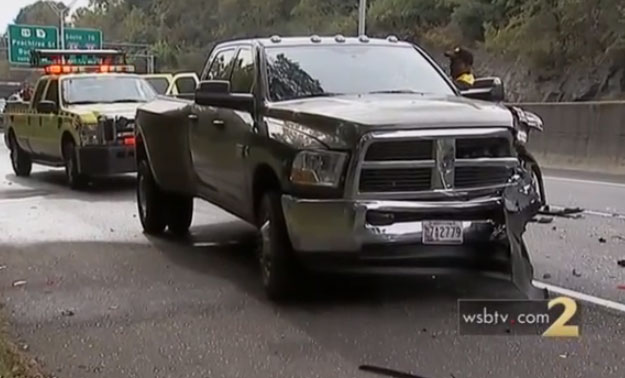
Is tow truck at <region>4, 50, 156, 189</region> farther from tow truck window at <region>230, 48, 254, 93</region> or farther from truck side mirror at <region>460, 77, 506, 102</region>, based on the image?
truck side mirror at <region>460, 77, 506, 102</region>

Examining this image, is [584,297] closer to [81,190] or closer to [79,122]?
[79,122]

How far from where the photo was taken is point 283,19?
1880 inches

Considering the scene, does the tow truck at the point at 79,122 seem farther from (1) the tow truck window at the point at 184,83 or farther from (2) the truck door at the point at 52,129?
(1) the tow truck window at the point at 184,83

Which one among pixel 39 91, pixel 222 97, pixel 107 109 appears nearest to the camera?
pixel 222 97

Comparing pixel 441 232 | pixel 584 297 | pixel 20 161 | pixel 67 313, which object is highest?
pixel 441 232

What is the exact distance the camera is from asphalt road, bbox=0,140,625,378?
559 cm

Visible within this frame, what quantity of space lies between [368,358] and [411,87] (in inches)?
118

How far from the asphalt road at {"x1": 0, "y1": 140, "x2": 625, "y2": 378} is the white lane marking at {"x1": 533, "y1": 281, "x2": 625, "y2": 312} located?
0.09m

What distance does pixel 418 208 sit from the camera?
6441 millimetres

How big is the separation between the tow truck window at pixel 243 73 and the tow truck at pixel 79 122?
21.7 ft

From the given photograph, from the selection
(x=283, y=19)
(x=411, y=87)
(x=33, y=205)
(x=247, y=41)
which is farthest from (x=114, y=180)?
(x=283, y=19)

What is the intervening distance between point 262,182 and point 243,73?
1.33 metres

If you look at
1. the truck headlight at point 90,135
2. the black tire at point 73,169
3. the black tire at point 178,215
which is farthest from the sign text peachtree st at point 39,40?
the black tire at point 178,215

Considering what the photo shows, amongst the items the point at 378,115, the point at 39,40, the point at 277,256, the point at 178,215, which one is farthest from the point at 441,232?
the point at 39,40
